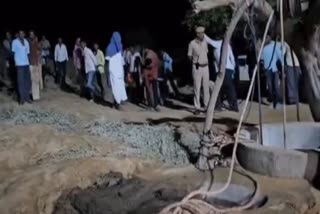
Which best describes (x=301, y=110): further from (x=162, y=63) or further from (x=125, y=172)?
(x=125, y=172)

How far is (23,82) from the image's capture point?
15.4 m

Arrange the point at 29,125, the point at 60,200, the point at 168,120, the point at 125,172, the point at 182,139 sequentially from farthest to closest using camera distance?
1. the point at 168,120
2. the point at 29,125
3. the point at 182,139
4. the point at 125,172
5. the point at 60,200

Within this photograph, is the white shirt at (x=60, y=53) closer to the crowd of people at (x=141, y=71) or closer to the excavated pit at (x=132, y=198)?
the crowd of people at (x=141, y=71)

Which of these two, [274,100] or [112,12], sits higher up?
[112,12]

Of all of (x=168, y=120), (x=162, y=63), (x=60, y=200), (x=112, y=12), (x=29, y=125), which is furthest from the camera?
(x=112, y=12)

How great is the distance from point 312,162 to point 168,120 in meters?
5.09

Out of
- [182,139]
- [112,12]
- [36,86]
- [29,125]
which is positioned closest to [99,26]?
[112,12]

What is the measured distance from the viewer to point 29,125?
11.7 m

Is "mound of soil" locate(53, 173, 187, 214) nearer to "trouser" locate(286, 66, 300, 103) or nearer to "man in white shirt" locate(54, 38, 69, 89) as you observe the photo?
"trouser" locate(286, 66, 300, 103)

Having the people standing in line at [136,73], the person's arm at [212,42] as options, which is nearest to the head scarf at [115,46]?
the people standing in line at [136,73]

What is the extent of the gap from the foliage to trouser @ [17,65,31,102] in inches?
167

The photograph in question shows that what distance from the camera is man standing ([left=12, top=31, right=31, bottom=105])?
15039 mm

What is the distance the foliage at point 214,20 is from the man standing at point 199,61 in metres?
2.19

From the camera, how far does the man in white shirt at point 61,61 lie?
18648 millimetres
